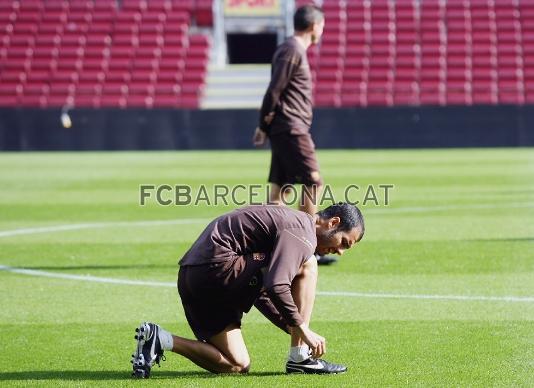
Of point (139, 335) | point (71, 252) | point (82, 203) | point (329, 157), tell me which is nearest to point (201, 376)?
point (139, 335)

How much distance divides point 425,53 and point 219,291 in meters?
29.8

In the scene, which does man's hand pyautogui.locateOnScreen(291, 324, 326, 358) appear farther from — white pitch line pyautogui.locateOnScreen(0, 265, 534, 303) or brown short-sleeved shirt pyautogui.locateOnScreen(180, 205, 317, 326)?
white pitch line pyautogui.locateOnScreen(0, 265, 534, 303)

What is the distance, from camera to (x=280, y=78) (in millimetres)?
10453

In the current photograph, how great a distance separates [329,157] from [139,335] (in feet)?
68.6

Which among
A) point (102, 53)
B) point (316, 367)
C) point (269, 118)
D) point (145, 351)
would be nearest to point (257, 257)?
point (316, 367)

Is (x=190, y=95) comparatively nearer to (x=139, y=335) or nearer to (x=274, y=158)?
(x=274, y=158)

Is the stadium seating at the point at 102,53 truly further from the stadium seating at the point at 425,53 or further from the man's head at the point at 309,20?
the man's head at the point at 309,20

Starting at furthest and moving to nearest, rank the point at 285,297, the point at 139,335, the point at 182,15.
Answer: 1. the point at 182,15
2. the point at 139,335
3. the point at 285,297

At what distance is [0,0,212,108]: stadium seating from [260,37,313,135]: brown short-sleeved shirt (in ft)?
74.4

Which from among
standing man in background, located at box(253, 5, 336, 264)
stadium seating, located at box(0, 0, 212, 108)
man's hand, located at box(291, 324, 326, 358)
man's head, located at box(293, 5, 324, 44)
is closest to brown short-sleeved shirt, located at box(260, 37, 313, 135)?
standing man in background, located at box(253, 5, 336, 264)

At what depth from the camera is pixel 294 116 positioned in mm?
10648

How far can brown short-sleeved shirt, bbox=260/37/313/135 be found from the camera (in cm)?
1045

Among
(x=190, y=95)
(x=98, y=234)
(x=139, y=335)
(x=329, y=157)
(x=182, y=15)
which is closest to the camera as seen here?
(x=139, y=335)

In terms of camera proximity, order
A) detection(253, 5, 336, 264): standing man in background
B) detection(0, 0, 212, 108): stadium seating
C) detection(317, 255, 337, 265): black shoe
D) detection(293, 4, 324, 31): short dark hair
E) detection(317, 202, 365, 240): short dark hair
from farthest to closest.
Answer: detection(0, 0, 212, 108): stadium seating < detection(317, 255, 337, 265): black shoe < detection(253, 5, 336, 264): standing man in background < detection(293, 4, 324, 31): short dark hair < detection(317, 202, 365, 240): short dark hair
